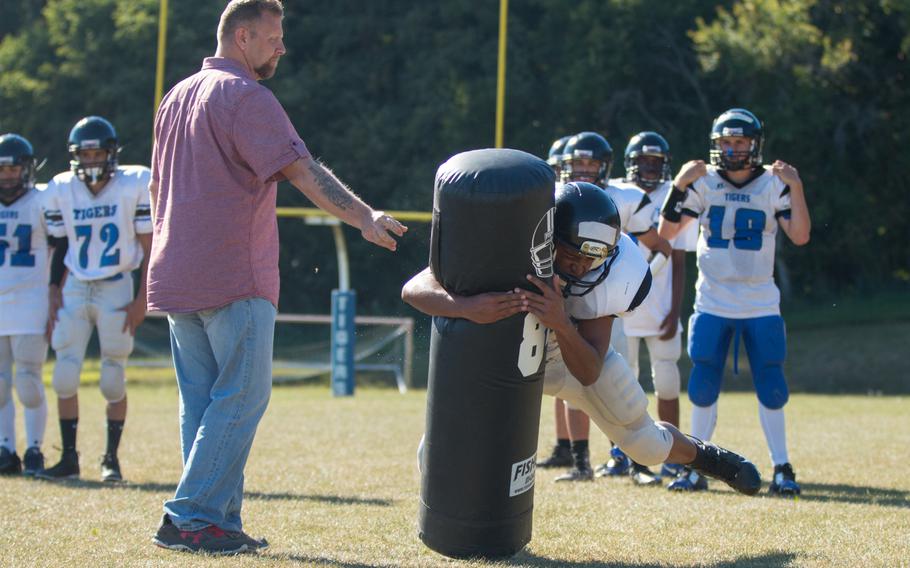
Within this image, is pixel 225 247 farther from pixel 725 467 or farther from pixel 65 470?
pixel 65 470

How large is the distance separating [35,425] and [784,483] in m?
4.29

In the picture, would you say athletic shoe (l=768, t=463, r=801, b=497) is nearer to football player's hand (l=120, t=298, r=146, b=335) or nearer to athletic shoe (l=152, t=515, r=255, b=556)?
athletic shoe (l=152, t=515, r=255, b=556)

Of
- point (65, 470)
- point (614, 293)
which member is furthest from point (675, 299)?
point (65, 470)

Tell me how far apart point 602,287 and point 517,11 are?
66.5ft

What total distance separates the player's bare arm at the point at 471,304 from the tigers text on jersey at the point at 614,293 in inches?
16.2

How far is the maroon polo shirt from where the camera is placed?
4.28 meters

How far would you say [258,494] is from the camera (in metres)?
6.06

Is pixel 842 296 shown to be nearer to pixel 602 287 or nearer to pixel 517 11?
pixel 517 11

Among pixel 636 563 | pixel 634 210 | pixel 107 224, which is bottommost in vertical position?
pixel 636 563

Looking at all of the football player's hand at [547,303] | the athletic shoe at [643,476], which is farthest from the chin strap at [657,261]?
the football player's hand at [547,303]

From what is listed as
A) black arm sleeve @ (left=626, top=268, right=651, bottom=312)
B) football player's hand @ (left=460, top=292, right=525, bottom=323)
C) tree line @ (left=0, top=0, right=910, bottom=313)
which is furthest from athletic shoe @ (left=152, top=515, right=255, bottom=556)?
tree line @ (left=0, top=0, right=910, bottom=313)

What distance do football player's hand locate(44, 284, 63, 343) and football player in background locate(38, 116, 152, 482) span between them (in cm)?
18

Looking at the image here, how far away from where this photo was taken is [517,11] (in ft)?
78.6

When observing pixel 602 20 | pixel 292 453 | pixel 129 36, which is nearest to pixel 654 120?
pixel 602 20
